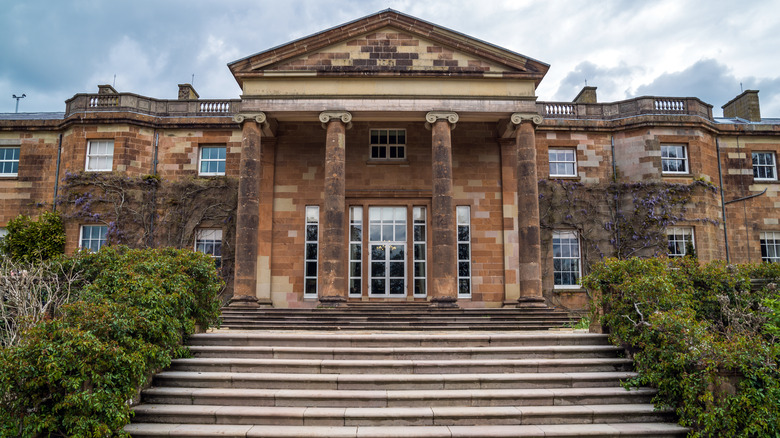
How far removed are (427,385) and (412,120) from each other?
10.4 m

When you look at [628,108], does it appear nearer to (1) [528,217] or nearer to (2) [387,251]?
(1) [528,217]

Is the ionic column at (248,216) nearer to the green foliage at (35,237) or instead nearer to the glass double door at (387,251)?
the glass double door at (387,251)

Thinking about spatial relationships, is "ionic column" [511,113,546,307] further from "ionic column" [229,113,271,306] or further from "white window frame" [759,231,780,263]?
"white window frame" [759,231,780,263]

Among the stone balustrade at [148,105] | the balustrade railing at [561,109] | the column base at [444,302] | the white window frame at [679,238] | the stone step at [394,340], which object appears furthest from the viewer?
the balustrade railing at [561,109]

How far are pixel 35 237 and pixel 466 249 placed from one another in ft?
48.3

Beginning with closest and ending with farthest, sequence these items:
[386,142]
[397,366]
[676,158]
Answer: [397,366]
[386,142]
[676,158]

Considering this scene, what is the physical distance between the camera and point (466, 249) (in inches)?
731

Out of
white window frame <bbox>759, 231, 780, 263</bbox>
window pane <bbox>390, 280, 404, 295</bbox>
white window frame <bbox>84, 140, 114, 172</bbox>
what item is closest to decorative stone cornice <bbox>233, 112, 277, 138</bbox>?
window pane <bbox>390, 280, 404, 295</bbox>

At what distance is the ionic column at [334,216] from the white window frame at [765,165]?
1615 centimetres

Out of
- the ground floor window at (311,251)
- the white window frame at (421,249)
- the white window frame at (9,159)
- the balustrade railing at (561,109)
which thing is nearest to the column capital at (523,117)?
the white window frame at (421,249)

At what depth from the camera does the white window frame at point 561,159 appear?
2053 cm

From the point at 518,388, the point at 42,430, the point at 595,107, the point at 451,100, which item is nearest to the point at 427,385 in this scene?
the point at 518,388

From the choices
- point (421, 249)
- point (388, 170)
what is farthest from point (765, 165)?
point (388, 170)

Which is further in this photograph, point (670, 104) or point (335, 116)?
point (670, 104)
